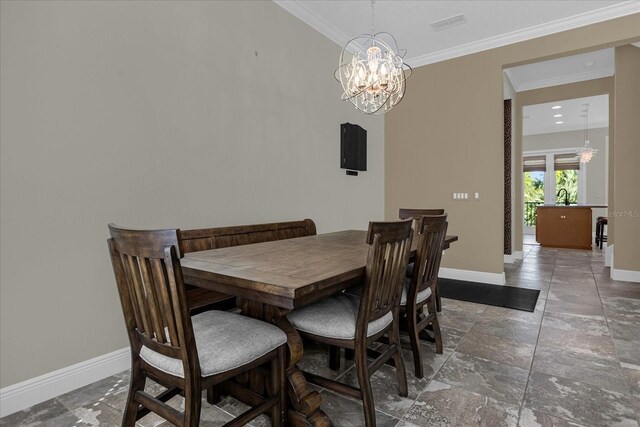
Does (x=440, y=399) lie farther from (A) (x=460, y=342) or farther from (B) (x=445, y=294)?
(B) (x=445, y=294)

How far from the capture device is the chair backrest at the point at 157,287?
3.70 ft

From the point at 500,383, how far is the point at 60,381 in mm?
2530

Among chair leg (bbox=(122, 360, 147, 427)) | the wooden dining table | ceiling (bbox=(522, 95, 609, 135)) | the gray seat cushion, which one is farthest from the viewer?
ceiling (bbox=(522, 95, 609, 135))

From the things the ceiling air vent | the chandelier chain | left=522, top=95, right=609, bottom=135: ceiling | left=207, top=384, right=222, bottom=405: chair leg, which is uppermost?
left=522, top=95, right=609, bottom=135: ceiling

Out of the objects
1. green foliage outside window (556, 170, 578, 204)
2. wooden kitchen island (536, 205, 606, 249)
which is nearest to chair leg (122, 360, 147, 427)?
wooden kitchen island (536, 205, 606, 249)

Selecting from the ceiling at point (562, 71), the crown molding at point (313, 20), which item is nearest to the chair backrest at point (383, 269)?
the crown molding at point (313, 20)

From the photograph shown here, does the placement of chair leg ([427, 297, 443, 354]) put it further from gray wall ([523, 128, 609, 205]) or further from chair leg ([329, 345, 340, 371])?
gray wall ([523, 128, 609, 205])

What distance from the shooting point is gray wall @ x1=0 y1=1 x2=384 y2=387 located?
1.80 metres

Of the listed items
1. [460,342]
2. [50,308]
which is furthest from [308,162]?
[50,308]

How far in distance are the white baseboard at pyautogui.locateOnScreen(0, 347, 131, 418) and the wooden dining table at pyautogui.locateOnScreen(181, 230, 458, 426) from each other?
1.01 metres

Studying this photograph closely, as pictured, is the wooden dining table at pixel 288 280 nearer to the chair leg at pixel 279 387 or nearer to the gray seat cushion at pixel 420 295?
the chair leg at pixel 279 387

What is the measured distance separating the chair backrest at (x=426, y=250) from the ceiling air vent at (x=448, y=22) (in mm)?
2765

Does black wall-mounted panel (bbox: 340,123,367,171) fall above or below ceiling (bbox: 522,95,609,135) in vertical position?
below

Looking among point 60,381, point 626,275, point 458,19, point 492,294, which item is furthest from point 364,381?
point 626,275
